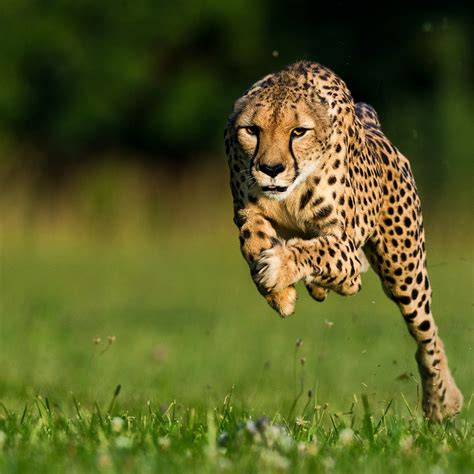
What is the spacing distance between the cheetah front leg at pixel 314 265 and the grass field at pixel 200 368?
0.26 meters

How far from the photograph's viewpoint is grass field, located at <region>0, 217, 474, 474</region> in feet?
11.9

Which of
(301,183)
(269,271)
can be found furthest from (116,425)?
(301,183)

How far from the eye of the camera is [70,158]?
22.6 meters

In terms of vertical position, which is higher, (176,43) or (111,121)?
(176,43)

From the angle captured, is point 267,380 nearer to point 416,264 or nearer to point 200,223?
point 416,264

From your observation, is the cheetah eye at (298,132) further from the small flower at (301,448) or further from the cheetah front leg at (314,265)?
the small flower at (301,448)

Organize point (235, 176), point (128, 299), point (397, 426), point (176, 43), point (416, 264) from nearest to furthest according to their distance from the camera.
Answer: point (397, 426), point (235, 176), point (416, 264), point (128, 299), point (176, 43)

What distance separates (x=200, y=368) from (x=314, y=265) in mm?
3853

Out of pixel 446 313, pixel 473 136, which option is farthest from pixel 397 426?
pixel 473 136

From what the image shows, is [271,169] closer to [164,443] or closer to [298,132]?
[298,132]

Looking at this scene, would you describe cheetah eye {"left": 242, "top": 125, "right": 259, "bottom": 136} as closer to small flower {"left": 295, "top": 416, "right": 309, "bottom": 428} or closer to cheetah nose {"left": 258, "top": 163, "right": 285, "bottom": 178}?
cheetah nose {"left": 258, "top": 163, "right": 285, "bottom": 178}

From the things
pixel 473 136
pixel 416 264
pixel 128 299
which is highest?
pixel 473 136

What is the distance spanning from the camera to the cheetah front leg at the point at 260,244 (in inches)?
171

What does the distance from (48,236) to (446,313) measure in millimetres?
11403
